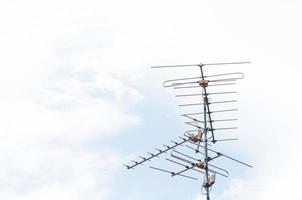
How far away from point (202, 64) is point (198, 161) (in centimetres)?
376

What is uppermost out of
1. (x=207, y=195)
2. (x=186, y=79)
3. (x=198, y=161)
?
(x=186, y=79)

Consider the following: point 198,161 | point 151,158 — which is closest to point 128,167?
point 151,158

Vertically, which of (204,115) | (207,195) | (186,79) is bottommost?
(207,195)

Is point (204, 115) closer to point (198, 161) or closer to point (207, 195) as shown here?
point (198, 161)

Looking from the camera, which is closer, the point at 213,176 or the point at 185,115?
the point at 213,176

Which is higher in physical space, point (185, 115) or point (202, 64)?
point (202, 64)

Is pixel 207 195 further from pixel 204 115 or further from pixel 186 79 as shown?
pixel 186 79

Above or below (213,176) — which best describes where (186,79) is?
above

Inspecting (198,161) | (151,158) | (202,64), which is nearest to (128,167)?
(151,158)

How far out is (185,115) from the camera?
24344 millimetres

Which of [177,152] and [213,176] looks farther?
[177,152]

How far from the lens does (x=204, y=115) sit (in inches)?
928

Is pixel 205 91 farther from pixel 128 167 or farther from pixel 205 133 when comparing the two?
pixel 128 167

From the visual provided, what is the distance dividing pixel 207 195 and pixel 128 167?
3.97 meters
